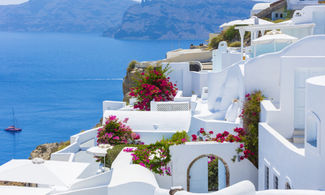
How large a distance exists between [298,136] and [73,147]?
392 inches

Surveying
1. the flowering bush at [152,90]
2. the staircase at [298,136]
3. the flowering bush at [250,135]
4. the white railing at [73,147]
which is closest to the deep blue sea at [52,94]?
the flowering bush at [152,90]

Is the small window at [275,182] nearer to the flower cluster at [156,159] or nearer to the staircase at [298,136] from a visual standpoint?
the staircase at [298,136]

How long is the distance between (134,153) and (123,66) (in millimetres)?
136727

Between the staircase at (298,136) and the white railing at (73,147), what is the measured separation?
8830 mm

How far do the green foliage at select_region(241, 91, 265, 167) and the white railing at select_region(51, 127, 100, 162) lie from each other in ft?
23.8

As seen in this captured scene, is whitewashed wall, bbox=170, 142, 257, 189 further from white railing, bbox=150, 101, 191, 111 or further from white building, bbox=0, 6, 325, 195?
white railing, bbox=150, 101, 191, 111

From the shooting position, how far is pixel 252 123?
1281cm

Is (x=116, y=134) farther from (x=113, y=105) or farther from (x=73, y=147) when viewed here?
(x=113, y=105)

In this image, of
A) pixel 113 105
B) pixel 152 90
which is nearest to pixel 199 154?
pixel 152 90

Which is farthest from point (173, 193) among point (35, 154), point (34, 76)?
point (34, 76)

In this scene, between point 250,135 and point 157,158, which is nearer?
point 157,158

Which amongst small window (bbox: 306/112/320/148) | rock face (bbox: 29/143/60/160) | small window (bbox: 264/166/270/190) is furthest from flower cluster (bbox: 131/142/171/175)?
rock face (bbox: 29/143/60/160)

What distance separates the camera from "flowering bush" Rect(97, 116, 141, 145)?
52.2 feet

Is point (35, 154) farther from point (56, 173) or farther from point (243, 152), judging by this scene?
point (243, 152)
